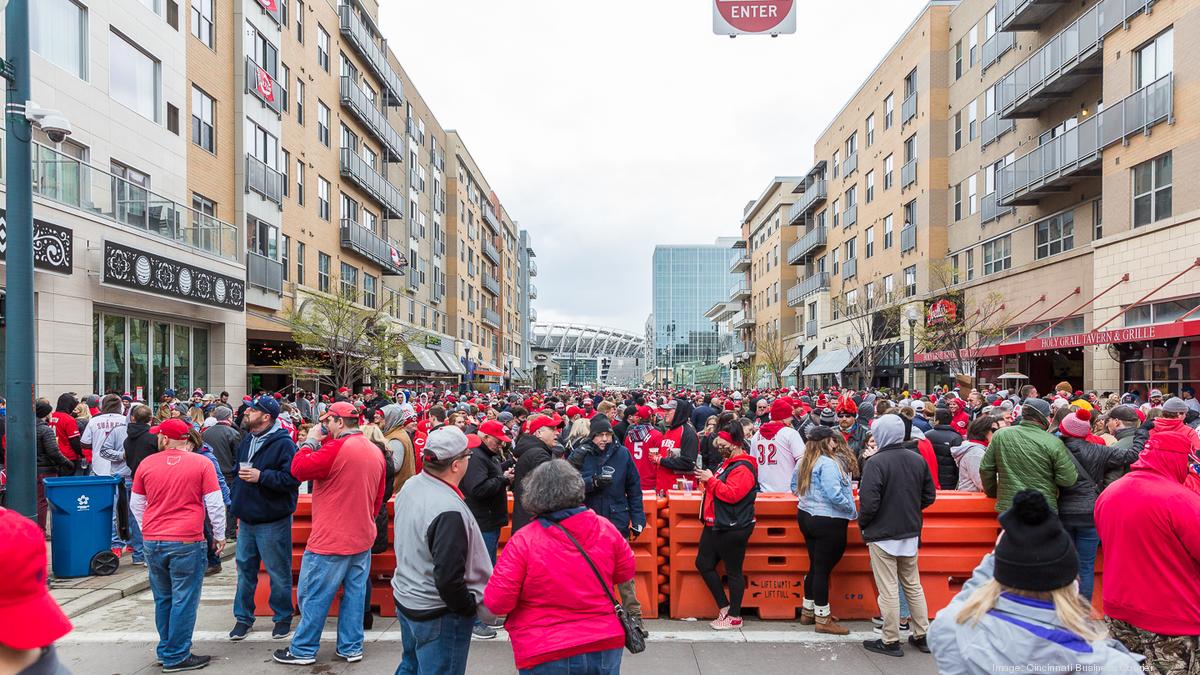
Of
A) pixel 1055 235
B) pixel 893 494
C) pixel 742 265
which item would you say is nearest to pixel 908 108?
pixel 1055 235

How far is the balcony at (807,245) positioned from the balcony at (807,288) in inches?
70.8

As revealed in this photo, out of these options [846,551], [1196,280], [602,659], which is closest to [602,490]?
[846,551]

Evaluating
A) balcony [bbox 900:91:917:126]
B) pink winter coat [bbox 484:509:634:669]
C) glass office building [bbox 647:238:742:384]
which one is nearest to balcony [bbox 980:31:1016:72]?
balcony [bbox 900:91:917:126]

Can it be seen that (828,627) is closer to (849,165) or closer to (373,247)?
(373,247)

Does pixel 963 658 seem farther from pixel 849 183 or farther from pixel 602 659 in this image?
pixel 849 183

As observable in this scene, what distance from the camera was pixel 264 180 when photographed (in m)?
24.7

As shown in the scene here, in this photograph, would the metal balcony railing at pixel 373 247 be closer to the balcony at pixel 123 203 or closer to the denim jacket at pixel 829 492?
the balcony at pixel 123 203

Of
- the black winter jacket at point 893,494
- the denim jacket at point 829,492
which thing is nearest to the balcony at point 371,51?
the denim jacket at point 829,492

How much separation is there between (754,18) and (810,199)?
45160 millimetres

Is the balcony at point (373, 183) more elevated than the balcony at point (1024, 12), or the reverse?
the balcony at point (1024, 12)

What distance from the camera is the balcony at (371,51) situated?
109 ft

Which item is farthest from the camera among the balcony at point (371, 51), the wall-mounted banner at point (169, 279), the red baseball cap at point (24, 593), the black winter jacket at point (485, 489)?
the balcony at point (371, 51)

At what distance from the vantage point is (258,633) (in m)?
6.63

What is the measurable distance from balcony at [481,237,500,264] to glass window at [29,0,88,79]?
5057 centimetres
